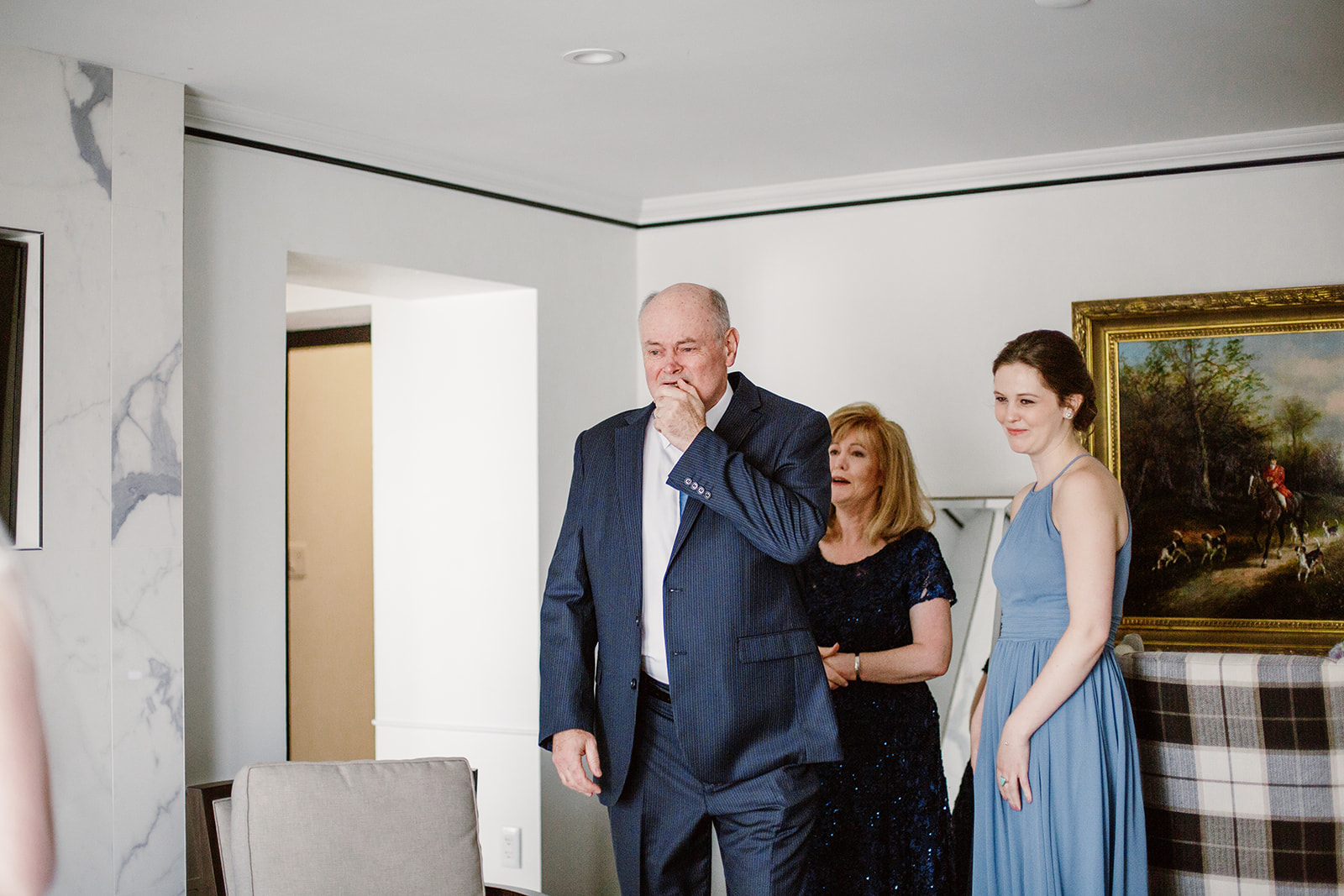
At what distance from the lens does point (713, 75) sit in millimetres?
2918

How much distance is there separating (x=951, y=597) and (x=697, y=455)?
1.14 m

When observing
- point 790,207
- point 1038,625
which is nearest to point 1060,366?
point 1038,625

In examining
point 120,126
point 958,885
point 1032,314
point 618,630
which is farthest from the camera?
point 1032,314

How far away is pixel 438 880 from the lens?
2.25 metres

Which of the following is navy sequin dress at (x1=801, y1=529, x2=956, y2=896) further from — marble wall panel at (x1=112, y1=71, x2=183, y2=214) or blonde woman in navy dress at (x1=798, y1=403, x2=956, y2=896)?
marble wall panel at (x1=112, y1=71, x2=183, y2=214)

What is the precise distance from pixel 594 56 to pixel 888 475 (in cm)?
128

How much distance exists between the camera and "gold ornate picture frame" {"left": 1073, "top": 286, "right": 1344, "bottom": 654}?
3424mm

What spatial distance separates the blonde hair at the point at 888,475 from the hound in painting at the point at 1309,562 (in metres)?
1.24

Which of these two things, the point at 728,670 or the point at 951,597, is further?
the point at 951,597

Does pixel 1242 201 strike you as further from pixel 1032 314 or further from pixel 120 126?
pixel 120 126

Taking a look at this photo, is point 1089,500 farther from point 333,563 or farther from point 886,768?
point 333,563

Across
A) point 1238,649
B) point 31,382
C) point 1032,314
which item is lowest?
point 1238,649

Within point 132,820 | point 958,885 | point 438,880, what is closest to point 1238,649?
point 958,885

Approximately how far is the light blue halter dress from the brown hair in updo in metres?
0.15
